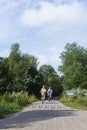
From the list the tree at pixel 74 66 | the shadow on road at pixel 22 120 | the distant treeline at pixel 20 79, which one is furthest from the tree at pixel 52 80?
the shadow on road at pixel 22 120


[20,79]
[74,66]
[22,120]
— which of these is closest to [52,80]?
[74,66]

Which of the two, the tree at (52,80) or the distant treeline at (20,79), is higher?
the tree at (52,80)

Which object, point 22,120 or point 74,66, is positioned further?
point 74,66

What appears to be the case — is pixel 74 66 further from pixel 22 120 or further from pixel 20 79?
pixel 22 120

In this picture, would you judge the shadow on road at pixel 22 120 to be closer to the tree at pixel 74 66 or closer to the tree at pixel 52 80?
the tree at pixel 74 66

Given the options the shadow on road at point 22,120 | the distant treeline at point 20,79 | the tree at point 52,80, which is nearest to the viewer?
the shadow on road at point 22,120

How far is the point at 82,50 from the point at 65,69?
8.30m

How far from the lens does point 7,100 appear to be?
35.6m

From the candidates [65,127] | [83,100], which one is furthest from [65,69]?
[65,127]

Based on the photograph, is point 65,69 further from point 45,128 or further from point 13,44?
point 45,128

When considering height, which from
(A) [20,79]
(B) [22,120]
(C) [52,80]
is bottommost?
(B) [22,120]

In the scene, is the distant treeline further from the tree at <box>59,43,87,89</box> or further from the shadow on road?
the shadow on road

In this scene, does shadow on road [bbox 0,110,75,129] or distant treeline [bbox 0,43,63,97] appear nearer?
shadow on road [bbox 0,110,75,129]

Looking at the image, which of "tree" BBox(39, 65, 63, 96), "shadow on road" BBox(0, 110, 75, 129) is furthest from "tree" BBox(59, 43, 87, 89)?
"shadow on road" BBox(0, 110, 75, 129)
